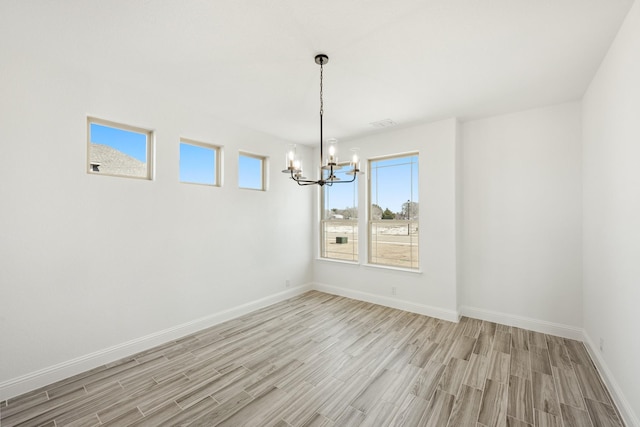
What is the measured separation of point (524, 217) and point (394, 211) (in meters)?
1.78

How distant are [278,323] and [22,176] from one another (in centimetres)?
310

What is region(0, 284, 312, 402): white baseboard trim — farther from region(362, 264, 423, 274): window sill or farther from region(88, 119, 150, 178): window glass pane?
region(362, 264, 423, 274): window sill

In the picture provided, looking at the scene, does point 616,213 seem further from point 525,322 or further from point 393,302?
point 393,302

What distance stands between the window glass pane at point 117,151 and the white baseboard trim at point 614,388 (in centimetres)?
480

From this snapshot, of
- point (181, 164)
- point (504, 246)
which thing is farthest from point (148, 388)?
point (504, 246)

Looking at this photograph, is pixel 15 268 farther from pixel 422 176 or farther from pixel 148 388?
pixel 422 176

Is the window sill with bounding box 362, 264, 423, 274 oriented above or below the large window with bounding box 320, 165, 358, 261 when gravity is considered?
below

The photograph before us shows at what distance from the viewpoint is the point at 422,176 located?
14.1 ft

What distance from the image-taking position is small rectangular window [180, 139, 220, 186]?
145 inches

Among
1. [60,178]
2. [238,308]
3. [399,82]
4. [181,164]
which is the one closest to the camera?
[60,178]

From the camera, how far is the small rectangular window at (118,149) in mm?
2928

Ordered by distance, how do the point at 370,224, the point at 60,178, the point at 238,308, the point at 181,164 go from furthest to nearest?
the point at 370,224 → the point at 238,308 → the point at 181,164 → the point at 60,178

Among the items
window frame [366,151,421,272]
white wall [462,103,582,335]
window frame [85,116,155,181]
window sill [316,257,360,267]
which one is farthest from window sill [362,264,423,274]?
window frame [85,116,155,181]

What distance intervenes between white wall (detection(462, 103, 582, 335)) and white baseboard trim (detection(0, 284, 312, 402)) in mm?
3545
